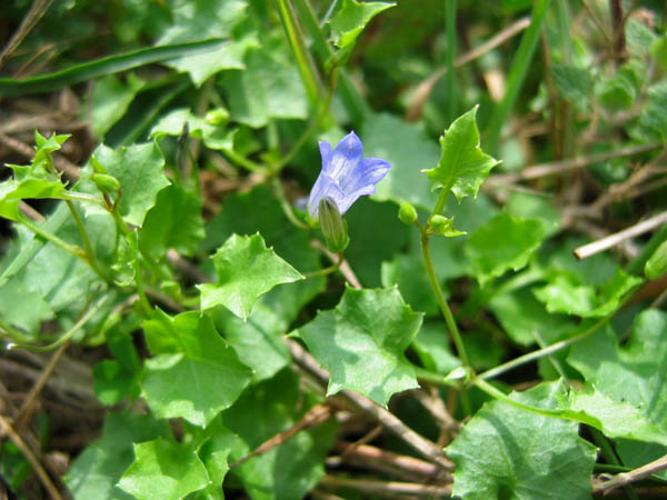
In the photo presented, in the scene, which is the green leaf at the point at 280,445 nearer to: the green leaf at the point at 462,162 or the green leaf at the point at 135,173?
the green leaf at the point at 135,173

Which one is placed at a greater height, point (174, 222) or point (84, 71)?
point (84, 71)

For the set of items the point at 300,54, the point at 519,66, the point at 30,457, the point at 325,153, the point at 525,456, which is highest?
the point at 300,54

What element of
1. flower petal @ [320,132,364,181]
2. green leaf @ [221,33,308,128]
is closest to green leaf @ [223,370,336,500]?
flower petal @ [320,132,364,181]

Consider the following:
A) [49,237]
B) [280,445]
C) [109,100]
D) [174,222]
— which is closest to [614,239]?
[280,445]

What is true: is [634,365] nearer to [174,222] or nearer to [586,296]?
[586,296]

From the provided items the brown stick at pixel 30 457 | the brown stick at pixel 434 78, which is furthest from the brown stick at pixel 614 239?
the brown stick at pixel 30 457
